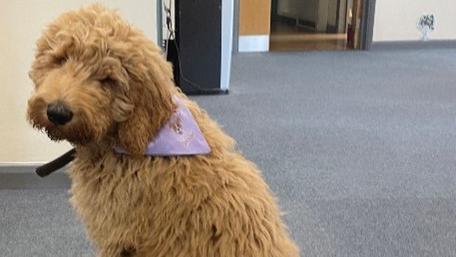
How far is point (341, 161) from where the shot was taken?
9.16 ft

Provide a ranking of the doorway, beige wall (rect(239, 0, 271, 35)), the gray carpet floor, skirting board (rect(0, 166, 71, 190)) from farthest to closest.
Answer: the doorway → beige wall (rect(239, 0, 271, 35)) → skirting board (rect(0, 166, 71, 190)) → the gray carpet floor

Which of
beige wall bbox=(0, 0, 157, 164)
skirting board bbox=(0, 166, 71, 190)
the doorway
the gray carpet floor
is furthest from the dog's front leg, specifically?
the doorway

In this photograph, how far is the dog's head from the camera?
92 centimetres

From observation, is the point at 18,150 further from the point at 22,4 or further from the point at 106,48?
the point at 106,48

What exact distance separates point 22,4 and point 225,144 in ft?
4.33

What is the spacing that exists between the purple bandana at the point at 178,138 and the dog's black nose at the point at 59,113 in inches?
7.1

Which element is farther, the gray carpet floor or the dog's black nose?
the gray carpet floor

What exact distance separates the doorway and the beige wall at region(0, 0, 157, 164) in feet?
12.6

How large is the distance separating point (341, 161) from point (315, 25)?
509 cm

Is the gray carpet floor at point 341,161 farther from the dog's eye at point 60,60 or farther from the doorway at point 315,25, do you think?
the doorway at point 315,25

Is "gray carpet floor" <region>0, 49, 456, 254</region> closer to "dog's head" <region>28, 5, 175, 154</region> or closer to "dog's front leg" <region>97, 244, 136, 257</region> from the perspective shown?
"dog's front leg" <region>97, 244, 136, 257</region>

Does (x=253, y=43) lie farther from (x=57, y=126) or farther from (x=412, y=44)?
(x=57, y=126)

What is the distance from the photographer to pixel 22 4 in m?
2.15

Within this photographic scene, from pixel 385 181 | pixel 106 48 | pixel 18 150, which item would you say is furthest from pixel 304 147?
pixel 106 48
